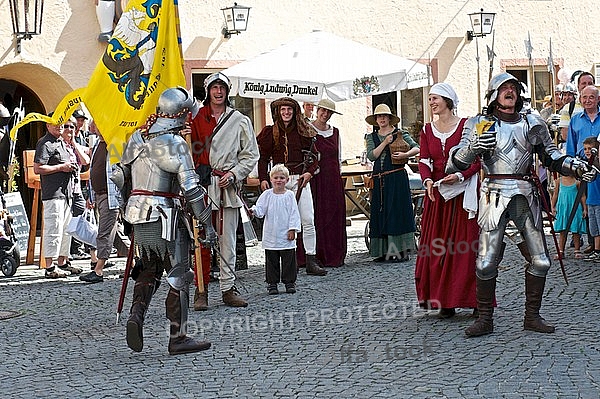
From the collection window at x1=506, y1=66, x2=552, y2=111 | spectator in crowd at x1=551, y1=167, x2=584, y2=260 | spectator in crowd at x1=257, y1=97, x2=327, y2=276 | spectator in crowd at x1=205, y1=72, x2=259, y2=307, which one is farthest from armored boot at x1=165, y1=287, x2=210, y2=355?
window at x1=506, y1=66, x2=552, y2=111

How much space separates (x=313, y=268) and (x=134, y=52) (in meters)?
3.15

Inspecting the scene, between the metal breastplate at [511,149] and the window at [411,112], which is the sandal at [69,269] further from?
the window at [411,112]

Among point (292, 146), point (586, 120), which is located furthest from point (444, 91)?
point (586, 120)

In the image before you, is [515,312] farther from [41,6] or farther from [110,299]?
[41,6]

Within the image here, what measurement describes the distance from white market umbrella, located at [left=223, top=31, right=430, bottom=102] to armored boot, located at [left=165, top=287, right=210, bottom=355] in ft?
16.7

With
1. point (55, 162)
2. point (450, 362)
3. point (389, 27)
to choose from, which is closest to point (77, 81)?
point (55, 162)

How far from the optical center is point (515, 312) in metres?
8.57

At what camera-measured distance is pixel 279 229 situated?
33.4 ft

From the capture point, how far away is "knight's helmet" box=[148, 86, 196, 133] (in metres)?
7.36

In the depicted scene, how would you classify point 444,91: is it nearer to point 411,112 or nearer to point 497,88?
point 497,88

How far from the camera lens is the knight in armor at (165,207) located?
729cm

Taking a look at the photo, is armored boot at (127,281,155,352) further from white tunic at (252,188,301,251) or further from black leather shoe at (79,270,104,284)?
black leather shoe at (79,270,104,284)

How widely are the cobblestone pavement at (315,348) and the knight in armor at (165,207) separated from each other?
0.32 metres

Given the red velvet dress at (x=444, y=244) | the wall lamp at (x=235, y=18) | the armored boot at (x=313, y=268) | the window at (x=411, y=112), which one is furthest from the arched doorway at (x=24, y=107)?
the red velvet dress at (x=444, y=244)
